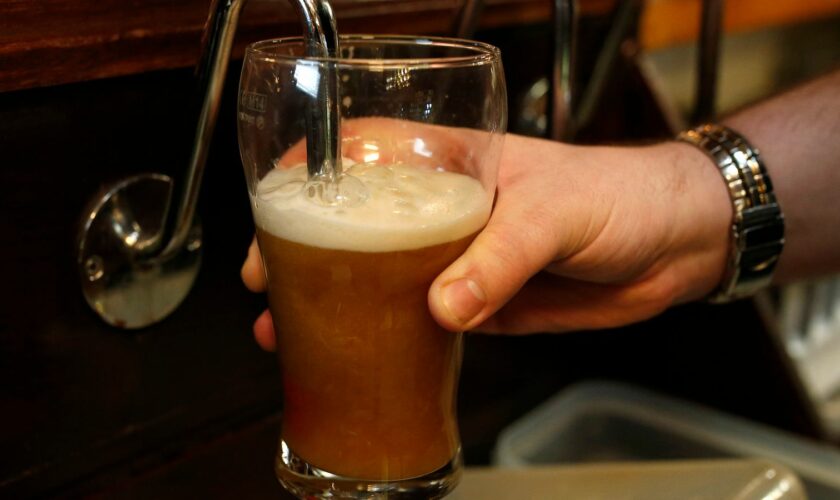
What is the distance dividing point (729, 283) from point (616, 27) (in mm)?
394

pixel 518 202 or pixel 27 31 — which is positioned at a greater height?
pixel 27 31

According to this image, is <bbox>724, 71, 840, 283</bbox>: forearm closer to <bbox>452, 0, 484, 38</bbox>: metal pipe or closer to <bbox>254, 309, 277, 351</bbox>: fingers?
<bbox>452, 0, 484, 38</bbox>: metal pipe

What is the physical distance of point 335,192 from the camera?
0.65 metres

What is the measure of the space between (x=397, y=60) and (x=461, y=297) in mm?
177

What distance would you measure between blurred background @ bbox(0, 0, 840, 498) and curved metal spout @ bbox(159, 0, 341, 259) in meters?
0.02

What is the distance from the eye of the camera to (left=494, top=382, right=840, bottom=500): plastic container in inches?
49.9

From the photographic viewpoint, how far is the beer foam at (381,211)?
0.63 metres

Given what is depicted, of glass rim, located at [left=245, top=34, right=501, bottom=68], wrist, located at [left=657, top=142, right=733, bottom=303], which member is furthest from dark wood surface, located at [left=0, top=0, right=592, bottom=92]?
wrist, located at [left=657, top=142, right=733, bottom=303]

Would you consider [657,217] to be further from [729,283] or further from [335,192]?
[335,192]

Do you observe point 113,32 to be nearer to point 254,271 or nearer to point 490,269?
point 254,271

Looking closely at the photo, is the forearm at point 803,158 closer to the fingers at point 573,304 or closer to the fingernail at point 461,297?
the fingers at point 573,304

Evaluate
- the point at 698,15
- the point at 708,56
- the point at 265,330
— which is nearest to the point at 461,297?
the point at 265,330

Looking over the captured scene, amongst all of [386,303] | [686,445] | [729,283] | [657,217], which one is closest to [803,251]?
[729,283]

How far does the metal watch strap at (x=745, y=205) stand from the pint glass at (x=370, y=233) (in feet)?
1.28
